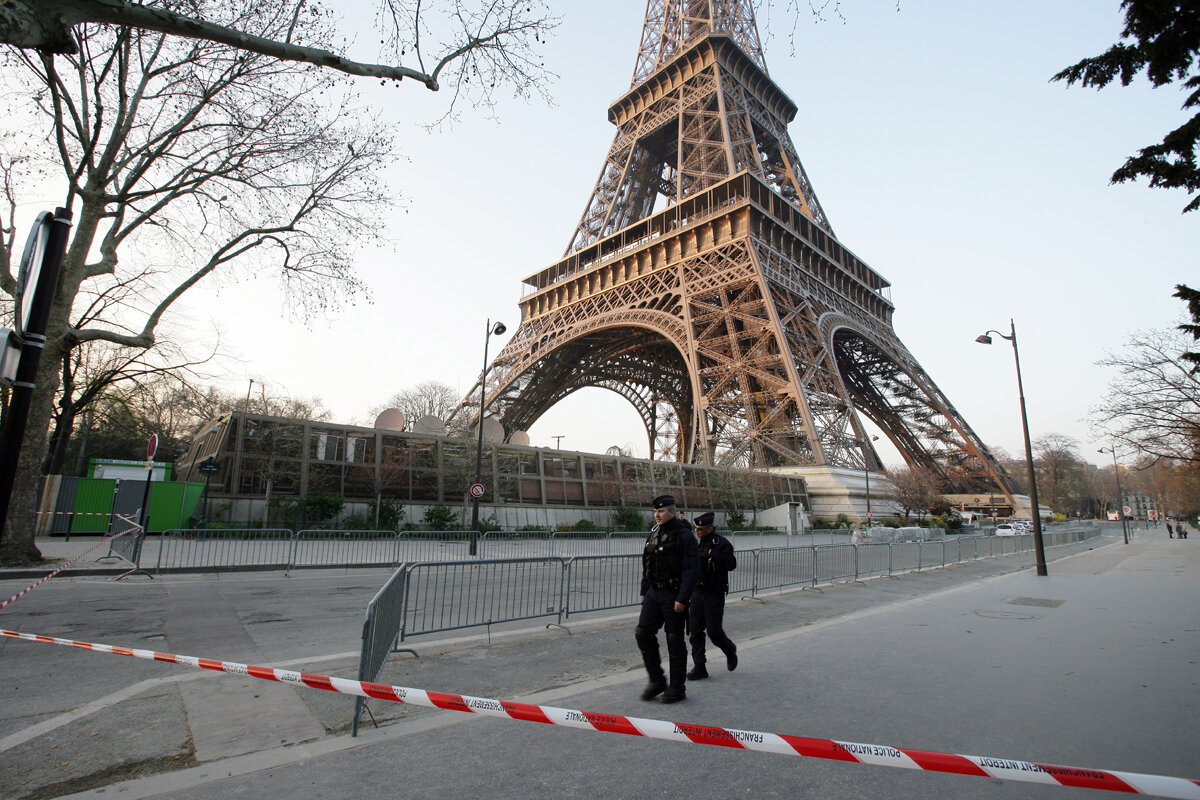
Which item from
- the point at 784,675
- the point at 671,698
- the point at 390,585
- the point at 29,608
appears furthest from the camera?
the point at 29,608

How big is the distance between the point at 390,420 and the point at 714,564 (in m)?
21.6

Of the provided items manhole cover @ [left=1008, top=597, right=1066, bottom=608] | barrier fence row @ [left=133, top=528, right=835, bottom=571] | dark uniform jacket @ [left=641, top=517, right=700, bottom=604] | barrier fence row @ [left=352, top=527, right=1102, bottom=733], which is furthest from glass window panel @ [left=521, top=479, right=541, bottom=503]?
dark uniform jacket @ [left=641, top=517, right=700, bottom=604]

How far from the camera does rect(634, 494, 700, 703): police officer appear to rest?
4477mm

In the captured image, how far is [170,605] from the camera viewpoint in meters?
8.17

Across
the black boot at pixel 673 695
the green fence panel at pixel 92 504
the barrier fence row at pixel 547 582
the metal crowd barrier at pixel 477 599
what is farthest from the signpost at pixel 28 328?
the green fence panel at pixel 92 504

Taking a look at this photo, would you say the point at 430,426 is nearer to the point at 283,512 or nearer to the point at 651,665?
the point at 283,512

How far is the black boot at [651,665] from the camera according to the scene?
449 centimetres

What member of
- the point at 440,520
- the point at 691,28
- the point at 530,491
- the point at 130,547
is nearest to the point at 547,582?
the point at 130,547

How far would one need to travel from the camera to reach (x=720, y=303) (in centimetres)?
3562

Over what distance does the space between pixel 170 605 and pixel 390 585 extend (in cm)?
544

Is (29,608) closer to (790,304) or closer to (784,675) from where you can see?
(784,675)

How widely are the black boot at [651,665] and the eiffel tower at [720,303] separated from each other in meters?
25.5

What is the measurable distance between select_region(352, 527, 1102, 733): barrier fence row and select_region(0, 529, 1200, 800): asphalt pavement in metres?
0.29

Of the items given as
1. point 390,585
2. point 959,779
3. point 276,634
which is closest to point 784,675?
point 959,779
